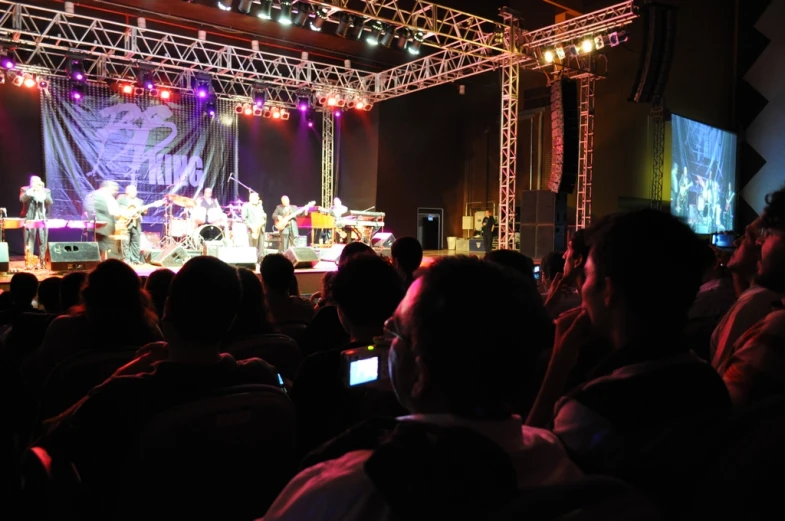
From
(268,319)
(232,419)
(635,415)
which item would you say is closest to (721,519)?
(635,415)

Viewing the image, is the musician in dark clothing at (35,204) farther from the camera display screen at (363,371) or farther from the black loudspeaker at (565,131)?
the camera display screen at (363,371)

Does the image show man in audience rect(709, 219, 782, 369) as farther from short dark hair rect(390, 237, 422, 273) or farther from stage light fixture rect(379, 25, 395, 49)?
stage light fixture rect(379, 25, 395, 49)

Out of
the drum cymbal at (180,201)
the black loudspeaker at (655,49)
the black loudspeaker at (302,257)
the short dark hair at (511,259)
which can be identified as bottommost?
the black loudspeaker at (302,257)

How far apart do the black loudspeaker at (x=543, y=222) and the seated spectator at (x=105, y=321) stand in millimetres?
9191

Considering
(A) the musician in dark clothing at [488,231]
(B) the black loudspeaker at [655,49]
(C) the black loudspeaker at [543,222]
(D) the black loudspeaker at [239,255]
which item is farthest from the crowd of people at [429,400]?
(A) the musician in dark clothing at [488,231]

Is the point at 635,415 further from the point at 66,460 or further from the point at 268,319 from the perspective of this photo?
the point at 268,319

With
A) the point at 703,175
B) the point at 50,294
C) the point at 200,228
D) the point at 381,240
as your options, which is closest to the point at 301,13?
the point at 200,228

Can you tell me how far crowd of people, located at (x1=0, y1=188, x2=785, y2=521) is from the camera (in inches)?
25.7

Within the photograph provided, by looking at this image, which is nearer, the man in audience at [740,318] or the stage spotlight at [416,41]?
the man in audience at [740,318]

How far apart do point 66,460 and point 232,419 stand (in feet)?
1.65

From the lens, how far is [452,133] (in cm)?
1625

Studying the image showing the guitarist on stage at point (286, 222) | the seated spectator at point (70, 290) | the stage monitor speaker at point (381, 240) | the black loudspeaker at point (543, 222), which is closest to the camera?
the seated spectator at point (70, 290)

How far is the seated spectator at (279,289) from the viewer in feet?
9.58

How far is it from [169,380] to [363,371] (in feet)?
1.49
